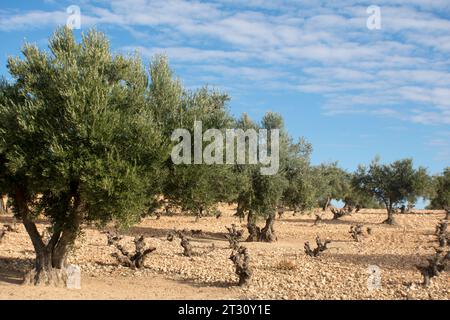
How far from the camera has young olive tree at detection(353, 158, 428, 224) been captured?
55.0m

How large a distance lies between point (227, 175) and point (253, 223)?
15.0 m

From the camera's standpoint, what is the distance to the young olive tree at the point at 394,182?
181 ft

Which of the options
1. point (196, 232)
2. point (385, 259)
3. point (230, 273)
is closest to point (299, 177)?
point (196, 232)

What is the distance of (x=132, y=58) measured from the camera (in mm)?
18219

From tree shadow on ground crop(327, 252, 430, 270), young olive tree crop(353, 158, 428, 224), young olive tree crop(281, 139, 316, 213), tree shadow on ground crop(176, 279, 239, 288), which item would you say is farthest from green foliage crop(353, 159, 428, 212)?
tree shadow on ground crop(176, 279, 239, 288)

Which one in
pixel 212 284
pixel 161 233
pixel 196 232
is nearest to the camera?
pixel 212 284

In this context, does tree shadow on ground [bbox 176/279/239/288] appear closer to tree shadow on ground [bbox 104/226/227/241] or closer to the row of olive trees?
the row of olive trees

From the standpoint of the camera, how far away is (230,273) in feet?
66.8

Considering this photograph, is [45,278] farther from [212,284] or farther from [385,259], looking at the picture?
[385,259]

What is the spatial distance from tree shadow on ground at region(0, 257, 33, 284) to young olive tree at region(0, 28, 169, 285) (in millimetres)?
1324

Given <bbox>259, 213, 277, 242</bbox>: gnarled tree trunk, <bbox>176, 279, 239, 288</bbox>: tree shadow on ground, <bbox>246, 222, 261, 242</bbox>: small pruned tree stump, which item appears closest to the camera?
<bbox>176, 279, 239, 288</bbox>: tree shadow on ground

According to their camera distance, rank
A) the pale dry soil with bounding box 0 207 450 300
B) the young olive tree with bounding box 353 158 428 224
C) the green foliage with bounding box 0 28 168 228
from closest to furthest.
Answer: the green foliage with bounding box 0 28 168 228 → the pale dry soil with bounding box 0 207 450 300 → the young olive tree with bounding box 353 158 428 224

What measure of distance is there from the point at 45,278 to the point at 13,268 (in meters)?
4.45
